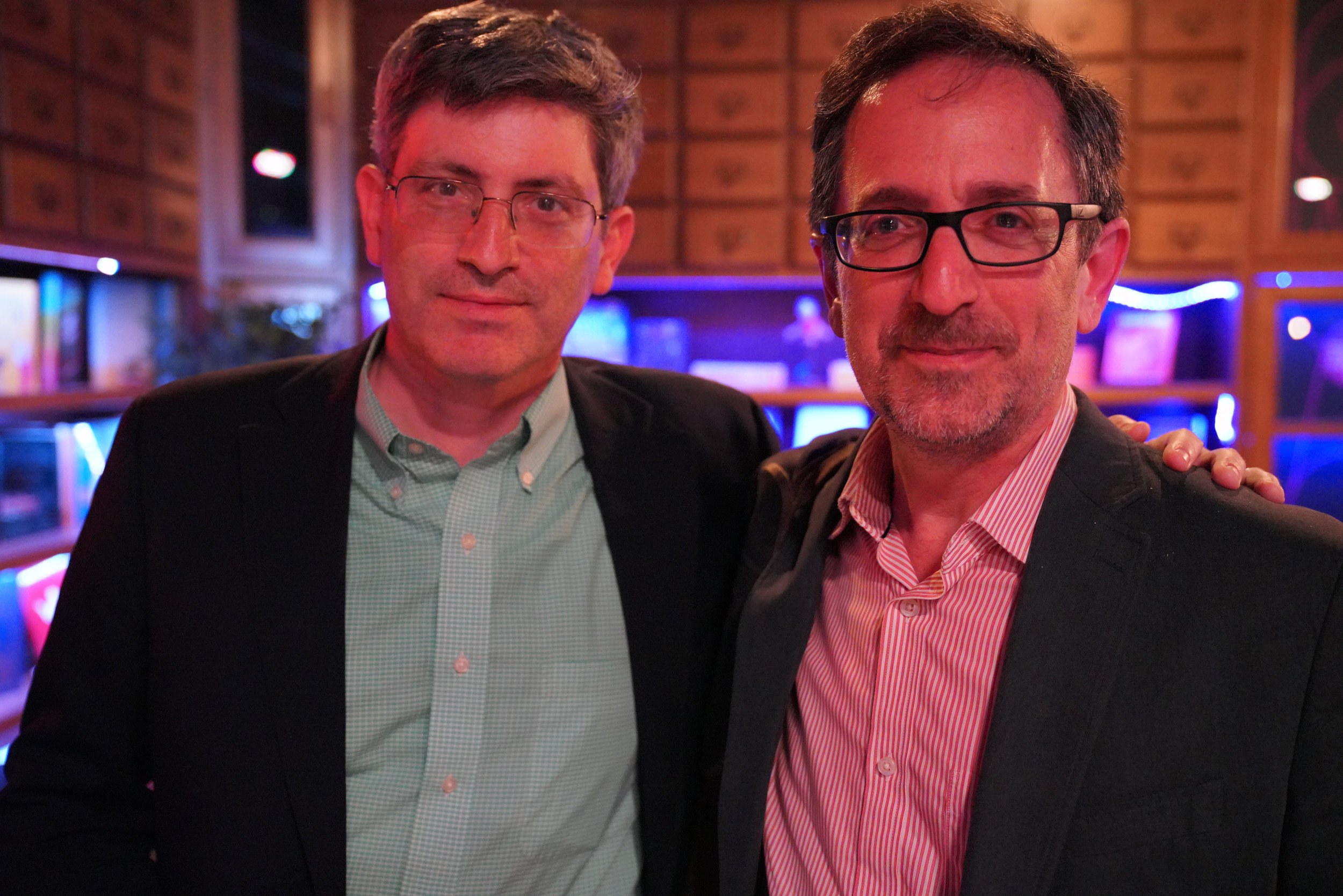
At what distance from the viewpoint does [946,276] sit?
1016mm

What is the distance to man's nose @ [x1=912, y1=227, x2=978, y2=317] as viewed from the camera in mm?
1016

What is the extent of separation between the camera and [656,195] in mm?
3488

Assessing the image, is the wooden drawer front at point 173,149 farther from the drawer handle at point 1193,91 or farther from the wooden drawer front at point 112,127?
the drawer handle at point 1193,91

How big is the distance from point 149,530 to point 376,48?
9.27 feet

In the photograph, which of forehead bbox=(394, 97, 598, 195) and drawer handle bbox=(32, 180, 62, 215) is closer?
forehead bbox=(394, 97, 598, 195)

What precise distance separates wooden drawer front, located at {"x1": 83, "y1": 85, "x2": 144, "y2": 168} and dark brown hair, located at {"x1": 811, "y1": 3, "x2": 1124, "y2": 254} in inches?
98.5

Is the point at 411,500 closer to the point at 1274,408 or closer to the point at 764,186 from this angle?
the point at 764,186

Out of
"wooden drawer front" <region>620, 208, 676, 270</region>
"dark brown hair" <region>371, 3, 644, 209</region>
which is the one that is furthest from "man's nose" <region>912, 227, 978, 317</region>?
"wooden drawer front" <region>620, 208, 676, 270</region>

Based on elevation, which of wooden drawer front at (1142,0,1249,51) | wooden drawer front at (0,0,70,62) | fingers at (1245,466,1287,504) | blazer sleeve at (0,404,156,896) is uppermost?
wooden drawer front at (1142,0,1249,51)

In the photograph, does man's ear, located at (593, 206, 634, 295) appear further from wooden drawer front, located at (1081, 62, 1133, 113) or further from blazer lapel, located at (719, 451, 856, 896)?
wooden drawer front, located at (1081, 62, 1133, 113)

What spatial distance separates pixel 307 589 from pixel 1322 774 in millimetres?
1167

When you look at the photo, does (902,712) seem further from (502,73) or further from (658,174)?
(658,174)

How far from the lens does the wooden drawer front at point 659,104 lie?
11.3ft

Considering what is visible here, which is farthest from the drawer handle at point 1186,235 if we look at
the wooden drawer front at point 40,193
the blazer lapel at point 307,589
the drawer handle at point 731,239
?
the wooden drawer front at point 40,193
